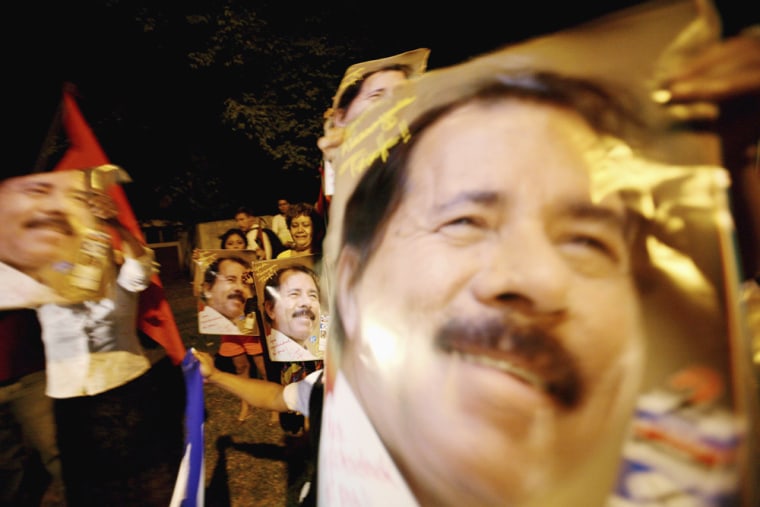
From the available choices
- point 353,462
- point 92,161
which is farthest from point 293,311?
point 353,462

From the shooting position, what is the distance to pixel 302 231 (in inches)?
141

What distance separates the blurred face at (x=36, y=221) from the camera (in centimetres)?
187

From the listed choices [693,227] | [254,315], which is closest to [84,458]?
[254,315]

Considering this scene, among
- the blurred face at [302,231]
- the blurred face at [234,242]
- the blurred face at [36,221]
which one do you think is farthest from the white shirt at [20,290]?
the blurred face at [234,242]

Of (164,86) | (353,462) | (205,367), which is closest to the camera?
(353,462)

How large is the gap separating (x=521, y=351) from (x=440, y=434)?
0.21 meters

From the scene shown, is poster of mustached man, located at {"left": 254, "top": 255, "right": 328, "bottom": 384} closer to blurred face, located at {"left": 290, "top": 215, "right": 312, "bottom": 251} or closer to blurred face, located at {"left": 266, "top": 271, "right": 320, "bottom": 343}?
blurred face, located at {"left": 266, "top": 271, "right": 320, "bottom": 343}

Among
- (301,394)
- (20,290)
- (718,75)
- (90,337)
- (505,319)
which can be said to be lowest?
(301,394)

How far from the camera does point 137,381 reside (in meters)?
3.45

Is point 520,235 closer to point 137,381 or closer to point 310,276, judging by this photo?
point 310,276

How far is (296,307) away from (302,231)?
2.80 feet

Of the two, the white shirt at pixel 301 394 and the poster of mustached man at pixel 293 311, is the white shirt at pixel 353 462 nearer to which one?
the white shirt at pixel 301 394

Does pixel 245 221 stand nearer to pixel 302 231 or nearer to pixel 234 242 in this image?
pixel 234 242

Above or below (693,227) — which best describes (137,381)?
below
